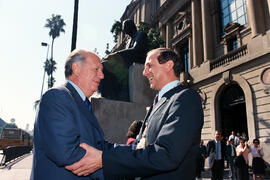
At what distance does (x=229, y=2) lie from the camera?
68.8ft

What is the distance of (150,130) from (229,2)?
22869mm

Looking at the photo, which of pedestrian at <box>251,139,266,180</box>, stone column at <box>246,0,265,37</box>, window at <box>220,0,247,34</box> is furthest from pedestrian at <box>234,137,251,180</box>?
window at <box>220,0,247,34</box>

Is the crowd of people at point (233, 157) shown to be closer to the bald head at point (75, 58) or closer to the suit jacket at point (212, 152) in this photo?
the suit jacket at point (212, 152)

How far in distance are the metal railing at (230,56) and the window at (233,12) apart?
13.0ft

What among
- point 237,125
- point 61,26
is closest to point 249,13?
point 237,125

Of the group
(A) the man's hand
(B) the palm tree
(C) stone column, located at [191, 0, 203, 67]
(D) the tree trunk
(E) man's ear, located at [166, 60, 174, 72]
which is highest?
(B) the palm tree

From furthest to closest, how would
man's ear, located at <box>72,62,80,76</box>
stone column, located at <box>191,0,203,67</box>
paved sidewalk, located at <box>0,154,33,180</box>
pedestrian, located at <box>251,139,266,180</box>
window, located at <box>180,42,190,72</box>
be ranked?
window, located at <box>180,42,190,72</box> < stone column, located at <box>191,0,203,67</box> < pedestrian, located at <box>251,139,266,180</box> < paved sidewalk, located at <box>0,154,33,180</box> < man's ear, located at <box>72,62,80,76</box>

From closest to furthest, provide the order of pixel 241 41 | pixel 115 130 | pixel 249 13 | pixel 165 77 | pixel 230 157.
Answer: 1. pixel 165 77
2. pixel 115 130
3. pixel 230 157
4. pixel 249 13
5. pixel 241 41

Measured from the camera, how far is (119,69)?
5.95 m

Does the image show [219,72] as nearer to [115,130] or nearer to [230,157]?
[230,157]

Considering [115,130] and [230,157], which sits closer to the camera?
[115,130]

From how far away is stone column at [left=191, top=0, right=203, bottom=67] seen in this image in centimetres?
2338

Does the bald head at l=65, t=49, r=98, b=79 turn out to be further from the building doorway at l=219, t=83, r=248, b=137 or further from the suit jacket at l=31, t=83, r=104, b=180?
the building doorway at l=219, t=83, r=248, b=137

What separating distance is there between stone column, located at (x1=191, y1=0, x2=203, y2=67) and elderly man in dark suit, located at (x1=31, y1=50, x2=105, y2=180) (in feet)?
73.8
